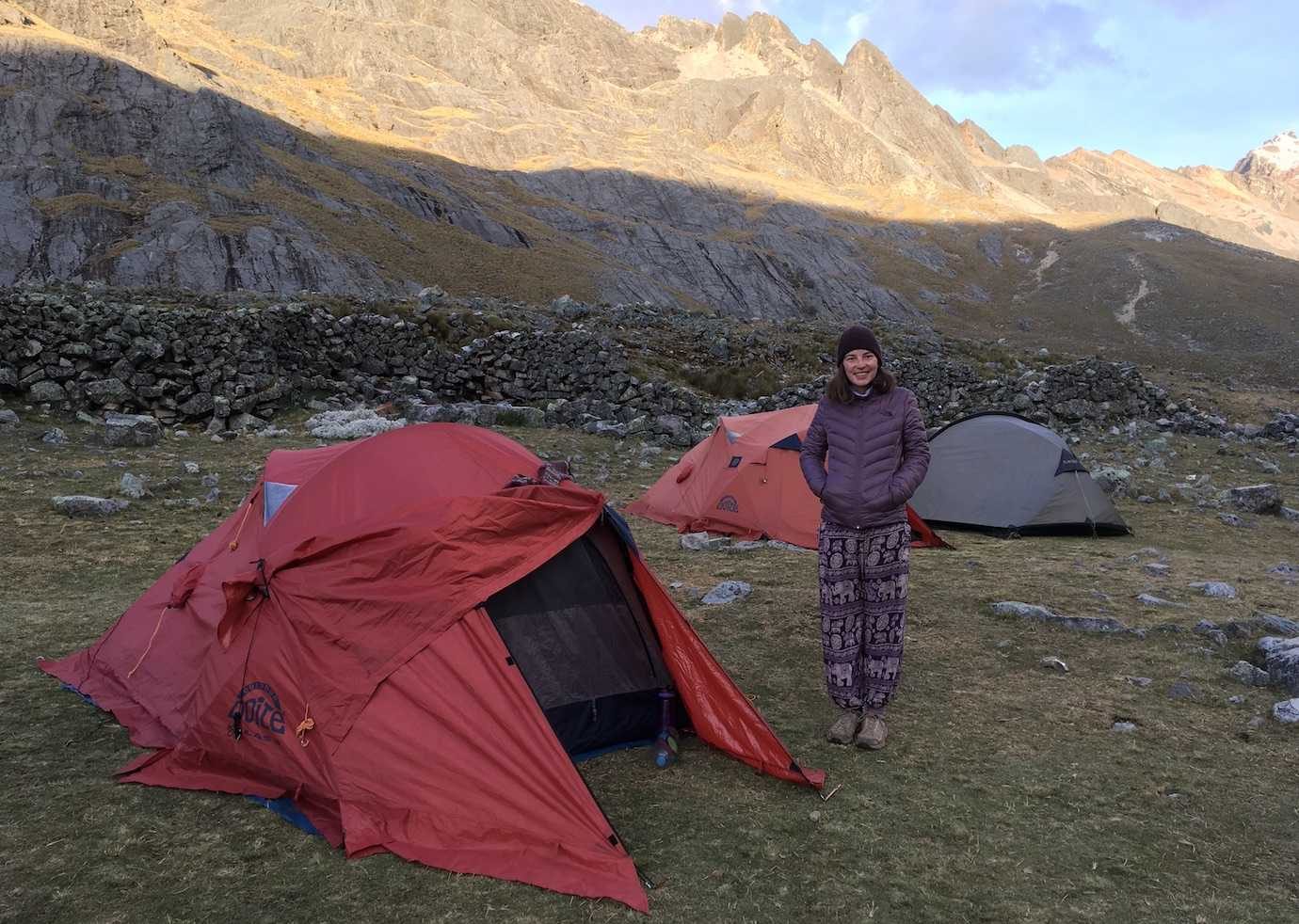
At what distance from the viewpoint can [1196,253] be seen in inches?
3029

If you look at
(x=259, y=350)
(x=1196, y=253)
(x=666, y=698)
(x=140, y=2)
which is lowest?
(x=666, y=698)

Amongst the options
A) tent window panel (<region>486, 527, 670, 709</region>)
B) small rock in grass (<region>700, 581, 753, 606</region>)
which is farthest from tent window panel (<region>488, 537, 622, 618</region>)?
small rock in grass (<region>700, 581, 753, 606</region>)

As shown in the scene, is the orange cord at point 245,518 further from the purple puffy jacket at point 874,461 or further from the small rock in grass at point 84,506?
the small rock in grass at point 84,506

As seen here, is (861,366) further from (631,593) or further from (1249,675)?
(1249,675)

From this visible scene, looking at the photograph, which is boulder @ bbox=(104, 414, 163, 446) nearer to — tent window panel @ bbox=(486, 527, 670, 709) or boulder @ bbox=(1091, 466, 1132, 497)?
tent window panel @ bbox=(486, 527, 670, 709)

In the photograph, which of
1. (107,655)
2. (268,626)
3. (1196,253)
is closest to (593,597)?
(268,626)

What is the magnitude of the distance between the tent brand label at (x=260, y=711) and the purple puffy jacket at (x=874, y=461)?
3.24m

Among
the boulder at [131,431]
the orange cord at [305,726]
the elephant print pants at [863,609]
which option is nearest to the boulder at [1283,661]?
the elephant print pants at [863,609]

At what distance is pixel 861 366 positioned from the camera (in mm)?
4906

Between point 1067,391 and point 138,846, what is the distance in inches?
917

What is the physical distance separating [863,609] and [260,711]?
3500 millimetres

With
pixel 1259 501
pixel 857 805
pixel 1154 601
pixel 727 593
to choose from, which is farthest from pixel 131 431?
pixel 1259 501

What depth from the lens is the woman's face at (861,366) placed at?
4906mm

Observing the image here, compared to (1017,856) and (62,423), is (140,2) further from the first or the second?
(1017,856)
